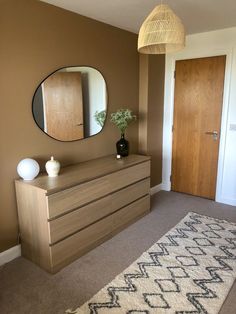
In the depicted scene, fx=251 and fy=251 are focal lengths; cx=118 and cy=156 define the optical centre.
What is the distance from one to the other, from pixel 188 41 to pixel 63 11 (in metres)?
1.96

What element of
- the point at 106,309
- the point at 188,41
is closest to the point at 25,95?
the point at 106,309

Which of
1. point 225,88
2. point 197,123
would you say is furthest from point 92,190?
point 225,88

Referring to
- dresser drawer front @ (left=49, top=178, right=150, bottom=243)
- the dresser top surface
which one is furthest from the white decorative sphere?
dresser drawer front @ (left=49, top=178, right=150, bottom=243)

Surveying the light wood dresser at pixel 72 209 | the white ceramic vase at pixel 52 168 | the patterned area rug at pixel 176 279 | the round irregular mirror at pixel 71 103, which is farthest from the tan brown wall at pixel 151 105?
the white ceramic vase at pixel 52 168

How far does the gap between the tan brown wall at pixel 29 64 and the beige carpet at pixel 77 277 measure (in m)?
0.41

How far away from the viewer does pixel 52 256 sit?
2.17m

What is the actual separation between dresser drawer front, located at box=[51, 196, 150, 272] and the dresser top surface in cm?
50

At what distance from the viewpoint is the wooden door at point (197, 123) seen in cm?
358

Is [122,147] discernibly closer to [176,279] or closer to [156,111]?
[156,111]

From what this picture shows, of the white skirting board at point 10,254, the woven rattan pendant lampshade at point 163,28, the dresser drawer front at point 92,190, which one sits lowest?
the white skirting board at point 10,254

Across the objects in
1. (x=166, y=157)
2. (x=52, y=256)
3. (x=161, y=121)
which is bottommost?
(x=52, y=256)

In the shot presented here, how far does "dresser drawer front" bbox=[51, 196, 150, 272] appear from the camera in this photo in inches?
88.2

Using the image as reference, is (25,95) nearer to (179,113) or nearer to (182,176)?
(179,113)

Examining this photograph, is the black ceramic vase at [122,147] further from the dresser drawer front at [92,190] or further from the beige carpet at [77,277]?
the beige carpet at [77,277]
